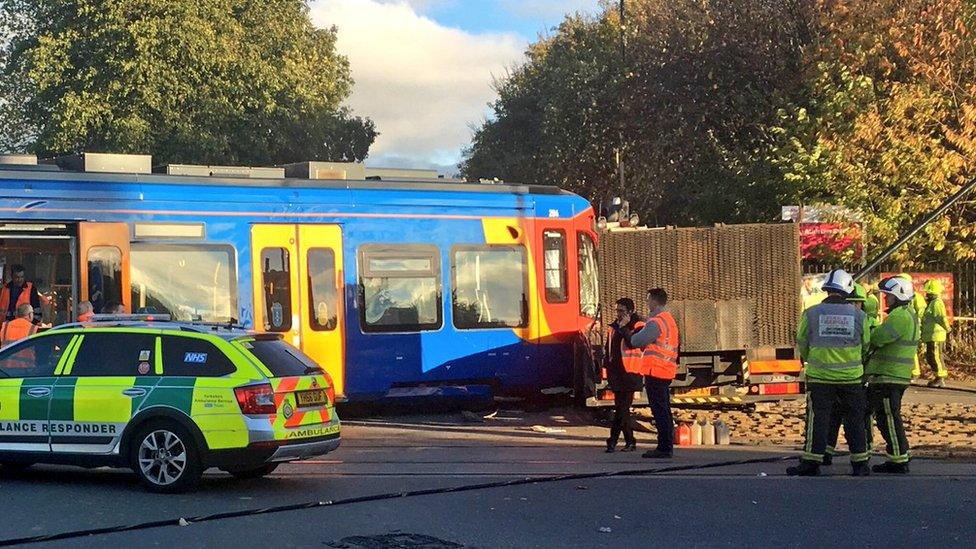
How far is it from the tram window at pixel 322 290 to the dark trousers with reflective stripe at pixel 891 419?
7.59 meters

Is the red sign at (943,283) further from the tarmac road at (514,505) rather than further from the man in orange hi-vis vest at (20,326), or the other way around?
the man in orange hi-vis vest at (20,326)

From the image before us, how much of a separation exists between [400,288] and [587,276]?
3053mm

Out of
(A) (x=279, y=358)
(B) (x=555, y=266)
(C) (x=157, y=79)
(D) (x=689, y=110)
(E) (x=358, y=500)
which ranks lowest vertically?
(E) (x=358, y=500)

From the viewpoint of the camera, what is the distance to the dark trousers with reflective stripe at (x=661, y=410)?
1316 cm

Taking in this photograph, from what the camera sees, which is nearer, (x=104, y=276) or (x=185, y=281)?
(x=104, y=276)

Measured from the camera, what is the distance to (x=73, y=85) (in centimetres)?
3656

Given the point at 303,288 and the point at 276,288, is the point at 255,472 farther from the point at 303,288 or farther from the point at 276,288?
the point at 303,288

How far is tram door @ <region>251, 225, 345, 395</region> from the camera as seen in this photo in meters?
16.4

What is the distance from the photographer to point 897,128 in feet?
77.7

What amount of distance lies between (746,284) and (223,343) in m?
8.99

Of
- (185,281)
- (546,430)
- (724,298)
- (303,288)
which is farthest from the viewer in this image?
(724,298)

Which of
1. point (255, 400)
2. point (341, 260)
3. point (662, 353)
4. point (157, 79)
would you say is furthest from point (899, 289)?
point (157, 79)

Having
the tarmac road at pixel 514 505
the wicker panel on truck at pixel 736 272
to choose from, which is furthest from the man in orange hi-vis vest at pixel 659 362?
the wicker panel on truck at pixel 736 272

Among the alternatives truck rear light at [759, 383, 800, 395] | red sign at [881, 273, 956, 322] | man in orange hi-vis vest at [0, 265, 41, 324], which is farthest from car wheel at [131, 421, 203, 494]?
red sign at [881, 273, 956, 322]
